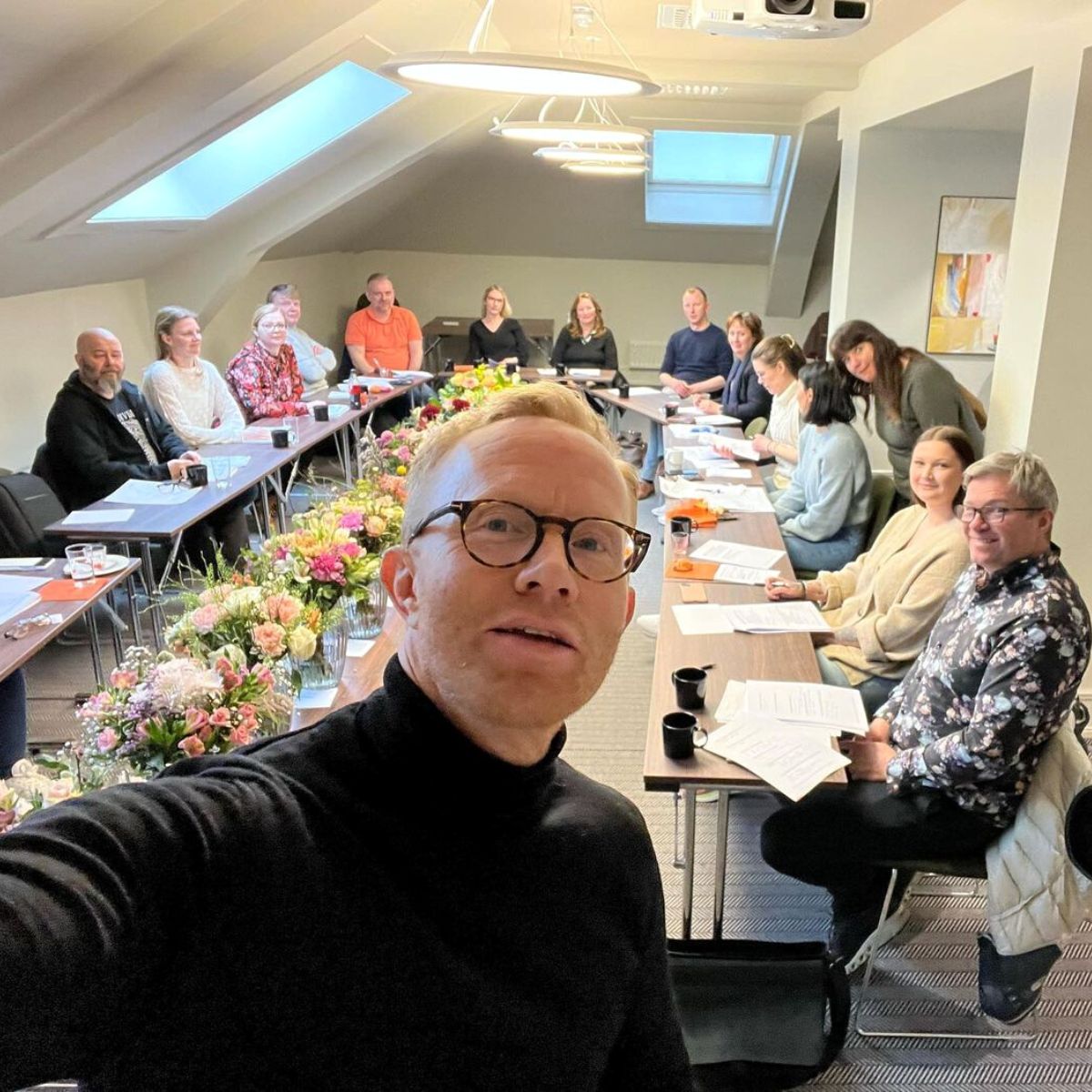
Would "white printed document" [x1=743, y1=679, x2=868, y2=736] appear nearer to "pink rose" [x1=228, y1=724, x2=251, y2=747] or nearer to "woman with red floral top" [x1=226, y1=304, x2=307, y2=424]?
"pink rose" [x1=228, y1=724, x2=251, y2=747]

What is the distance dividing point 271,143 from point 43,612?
424cm

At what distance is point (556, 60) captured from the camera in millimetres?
1743

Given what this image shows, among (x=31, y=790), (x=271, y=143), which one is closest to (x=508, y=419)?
(x=31, y=790)

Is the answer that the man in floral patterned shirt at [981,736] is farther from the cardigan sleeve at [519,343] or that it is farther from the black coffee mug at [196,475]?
the cardigan sleeve at [519,343]

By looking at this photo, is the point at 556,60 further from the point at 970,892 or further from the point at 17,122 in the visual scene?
the point at 970,892

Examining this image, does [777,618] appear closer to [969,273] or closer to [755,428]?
[755,428]

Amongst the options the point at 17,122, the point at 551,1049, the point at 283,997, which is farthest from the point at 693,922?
the point at 17,122

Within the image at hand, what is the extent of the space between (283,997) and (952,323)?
588 cm

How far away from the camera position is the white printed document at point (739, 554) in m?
3.12

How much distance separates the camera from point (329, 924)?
674 millimetres

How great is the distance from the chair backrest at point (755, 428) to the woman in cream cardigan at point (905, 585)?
2385 mm

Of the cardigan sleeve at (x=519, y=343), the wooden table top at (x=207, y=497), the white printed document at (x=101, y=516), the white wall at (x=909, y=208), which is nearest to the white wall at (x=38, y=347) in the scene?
the wooden table top at (x=207, y=497)

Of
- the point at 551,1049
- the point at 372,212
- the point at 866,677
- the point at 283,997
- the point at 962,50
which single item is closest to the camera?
the point at 283,997

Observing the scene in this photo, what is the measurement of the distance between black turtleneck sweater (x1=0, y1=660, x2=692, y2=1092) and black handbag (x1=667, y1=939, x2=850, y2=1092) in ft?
3.91
